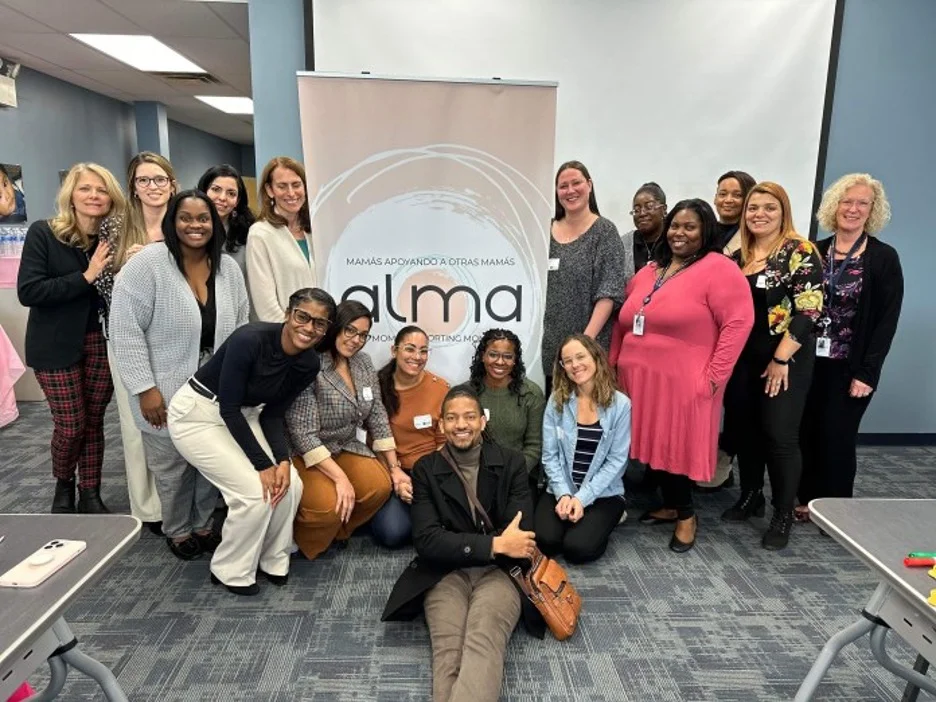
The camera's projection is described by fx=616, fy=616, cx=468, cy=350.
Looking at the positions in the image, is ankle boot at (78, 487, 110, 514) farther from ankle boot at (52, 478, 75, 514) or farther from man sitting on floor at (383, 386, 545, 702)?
man sitting on floor at (383, 386, 545, 702)

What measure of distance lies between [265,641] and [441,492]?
731 millimetres

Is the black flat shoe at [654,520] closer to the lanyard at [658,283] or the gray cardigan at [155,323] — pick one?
the lanyard at [658,283]

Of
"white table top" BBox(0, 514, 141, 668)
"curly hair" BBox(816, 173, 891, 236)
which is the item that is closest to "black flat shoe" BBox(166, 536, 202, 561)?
"white table top" BBox(0, 514, 141, 668)

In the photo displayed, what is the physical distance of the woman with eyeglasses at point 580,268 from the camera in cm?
269

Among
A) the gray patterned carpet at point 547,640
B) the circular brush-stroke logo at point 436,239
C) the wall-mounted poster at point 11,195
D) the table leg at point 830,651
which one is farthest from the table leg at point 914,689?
the wall-mounted poster at point 11,195

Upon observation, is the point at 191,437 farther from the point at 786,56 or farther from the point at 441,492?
the point at 786,56

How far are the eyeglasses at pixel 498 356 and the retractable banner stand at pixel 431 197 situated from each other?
0.46 feet

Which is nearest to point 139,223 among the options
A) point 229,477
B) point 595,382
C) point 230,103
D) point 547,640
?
point 229,477

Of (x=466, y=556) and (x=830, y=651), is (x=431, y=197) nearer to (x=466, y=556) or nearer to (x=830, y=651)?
(x=466, y=556)

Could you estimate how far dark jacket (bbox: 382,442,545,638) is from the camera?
1.97 m

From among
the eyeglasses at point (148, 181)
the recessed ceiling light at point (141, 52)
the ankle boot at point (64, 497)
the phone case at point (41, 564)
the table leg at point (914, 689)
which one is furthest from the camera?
the recessed ceiling light at point (141, 52)

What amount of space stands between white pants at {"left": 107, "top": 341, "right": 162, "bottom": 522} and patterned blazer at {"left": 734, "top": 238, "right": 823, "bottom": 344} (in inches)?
101

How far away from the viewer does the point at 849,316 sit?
262 cm

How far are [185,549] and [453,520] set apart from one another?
1161 millimetres
